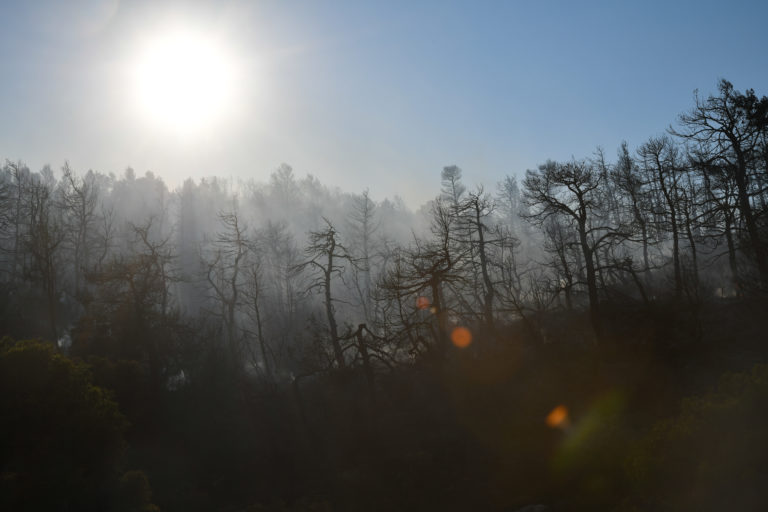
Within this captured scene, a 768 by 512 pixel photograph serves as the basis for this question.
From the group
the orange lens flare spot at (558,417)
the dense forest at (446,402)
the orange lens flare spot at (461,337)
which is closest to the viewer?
the dense forest at (446,402)

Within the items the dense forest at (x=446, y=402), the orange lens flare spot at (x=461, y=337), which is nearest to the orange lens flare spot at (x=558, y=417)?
the dense forest at (x=446, y=402)

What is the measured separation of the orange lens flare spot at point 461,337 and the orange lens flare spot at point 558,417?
502 cm

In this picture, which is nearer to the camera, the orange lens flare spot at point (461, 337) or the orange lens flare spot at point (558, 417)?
the orange lens flare spot at point (558, 417)

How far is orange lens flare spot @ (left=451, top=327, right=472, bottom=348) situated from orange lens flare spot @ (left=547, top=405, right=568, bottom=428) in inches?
198

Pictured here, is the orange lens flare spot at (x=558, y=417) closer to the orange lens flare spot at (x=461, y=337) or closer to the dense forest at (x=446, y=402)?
the dense forest at (x=446, y=402)

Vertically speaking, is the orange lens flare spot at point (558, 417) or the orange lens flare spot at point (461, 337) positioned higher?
the orange lens flare spot at point (461, 337)

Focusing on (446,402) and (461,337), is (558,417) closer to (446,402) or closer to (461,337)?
(446,402)

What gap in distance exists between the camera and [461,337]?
20.0m

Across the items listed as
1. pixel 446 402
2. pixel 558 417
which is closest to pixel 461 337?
pixel 446 402

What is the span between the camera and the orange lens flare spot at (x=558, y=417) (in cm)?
1450

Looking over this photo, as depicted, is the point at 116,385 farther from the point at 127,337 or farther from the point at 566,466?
the point at 566,466

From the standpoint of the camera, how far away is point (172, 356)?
73.2ft

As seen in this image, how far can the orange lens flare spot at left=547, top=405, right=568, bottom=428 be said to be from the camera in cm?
1450

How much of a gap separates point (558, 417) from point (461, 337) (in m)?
5.93
